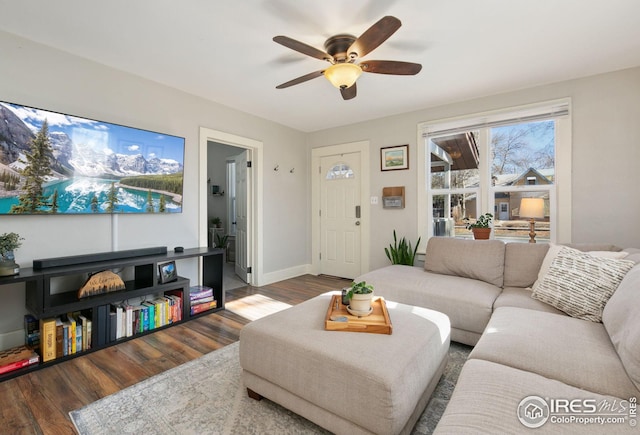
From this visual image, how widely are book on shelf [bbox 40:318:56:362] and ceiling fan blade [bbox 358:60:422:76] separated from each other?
9.88 feet

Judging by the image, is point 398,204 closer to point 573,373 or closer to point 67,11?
point 573,373

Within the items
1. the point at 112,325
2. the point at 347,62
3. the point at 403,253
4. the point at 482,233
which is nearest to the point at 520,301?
the point at 482,233

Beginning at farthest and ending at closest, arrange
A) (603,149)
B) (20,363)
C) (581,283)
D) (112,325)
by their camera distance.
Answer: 1. (603,149)
2. (112,325)
3. (20,363)
4. (581,283)

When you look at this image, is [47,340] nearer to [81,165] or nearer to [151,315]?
[151,315]

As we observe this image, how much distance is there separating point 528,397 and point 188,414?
1.61m

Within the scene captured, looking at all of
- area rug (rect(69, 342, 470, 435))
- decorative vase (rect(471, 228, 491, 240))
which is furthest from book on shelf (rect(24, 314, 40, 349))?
decorative vase (rect(471, 228, 491, 240))

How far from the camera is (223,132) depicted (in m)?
3.76

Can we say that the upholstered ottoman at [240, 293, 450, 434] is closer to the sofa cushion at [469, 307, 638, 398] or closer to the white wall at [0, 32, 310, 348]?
the sofa cushion at [469, 307, 638, 398]

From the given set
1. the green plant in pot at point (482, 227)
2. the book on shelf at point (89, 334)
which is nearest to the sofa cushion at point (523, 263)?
the green plant in pot at point (482, 227)

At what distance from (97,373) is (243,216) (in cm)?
280

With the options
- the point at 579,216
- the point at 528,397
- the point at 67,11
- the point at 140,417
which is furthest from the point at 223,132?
the point at 579,216

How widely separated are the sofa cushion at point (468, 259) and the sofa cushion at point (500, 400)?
165 centimetres

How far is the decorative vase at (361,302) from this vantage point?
1.68m

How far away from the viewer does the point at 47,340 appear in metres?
2.09
